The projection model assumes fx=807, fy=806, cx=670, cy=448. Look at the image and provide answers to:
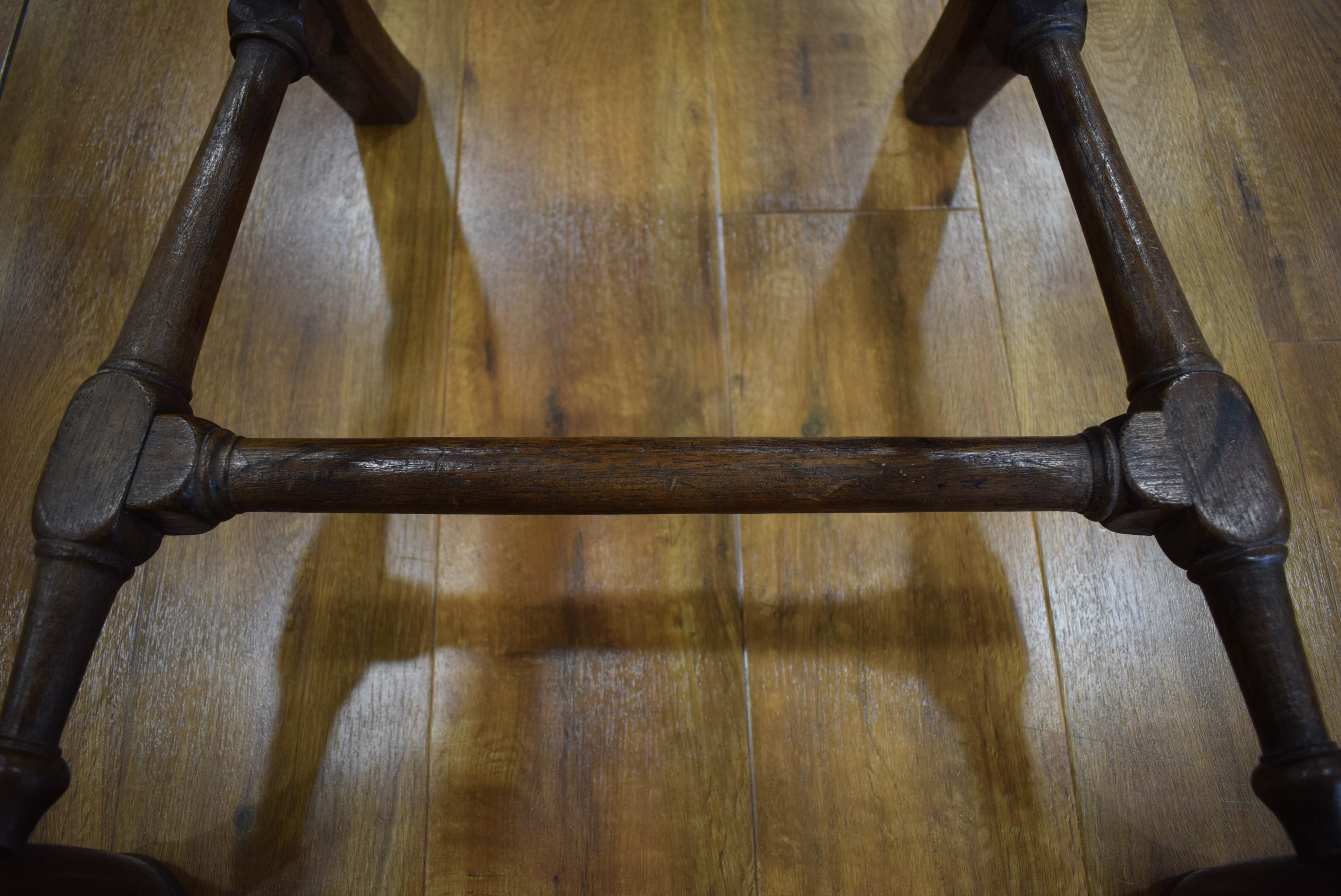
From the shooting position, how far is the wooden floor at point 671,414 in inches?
28.0

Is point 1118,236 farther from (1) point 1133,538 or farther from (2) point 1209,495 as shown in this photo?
(1) point 1133,538

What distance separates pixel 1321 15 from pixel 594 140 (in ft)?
2.97

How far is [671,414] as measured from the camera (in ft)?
2.73

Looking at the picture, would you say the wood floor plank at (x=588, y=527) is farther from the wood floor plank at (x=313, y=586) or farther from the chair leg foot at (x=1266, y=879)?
the chair leg foot at (x=1266, y=879)

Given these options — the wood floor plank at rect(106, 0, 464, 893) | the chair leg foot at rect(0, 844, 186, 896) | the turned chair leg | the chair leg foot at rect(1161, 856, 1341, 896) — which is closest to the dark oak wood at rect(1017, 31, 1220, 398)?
the turned chair leg

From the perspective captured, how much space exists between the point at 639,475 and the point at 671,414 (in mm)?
276

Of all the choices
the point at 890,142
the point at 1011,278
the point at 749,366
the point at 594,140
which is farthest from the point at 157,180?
the point at 1011,278

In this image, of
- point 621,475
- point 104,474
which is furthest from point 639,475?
point 104,474

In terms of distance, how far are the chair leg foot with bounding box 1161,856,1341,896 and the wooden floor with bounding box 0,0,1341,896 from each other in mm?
74

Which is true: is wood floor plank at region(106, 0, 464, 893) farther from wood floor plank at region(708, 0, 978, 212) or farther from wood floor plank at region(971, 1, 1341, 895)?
wood floor plank at region(971, 1, 1341, 895)

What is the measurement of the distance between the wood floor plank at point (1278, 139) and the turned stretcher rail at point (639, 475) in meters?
0.51

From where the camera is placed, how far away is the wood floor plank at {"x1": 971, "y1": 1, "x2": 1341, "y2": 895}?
2.34ft

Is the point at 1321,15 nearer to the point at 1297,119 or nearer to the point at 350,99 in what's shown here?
the point at 1297,119

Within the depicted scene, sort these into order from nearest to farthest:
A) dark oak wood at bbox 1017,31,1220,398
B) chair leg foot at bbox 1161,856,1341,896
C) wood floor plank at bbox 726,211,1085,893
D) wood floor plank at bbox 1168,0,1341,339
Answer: chair leg foot at bbox 1161,856,1341,896 < dark oak wood at bbox 1017,31,1220,398 < wood floor plank at bbox 726,211,1085,893 < wood floor plank at bbox 1168,0,1341,339
